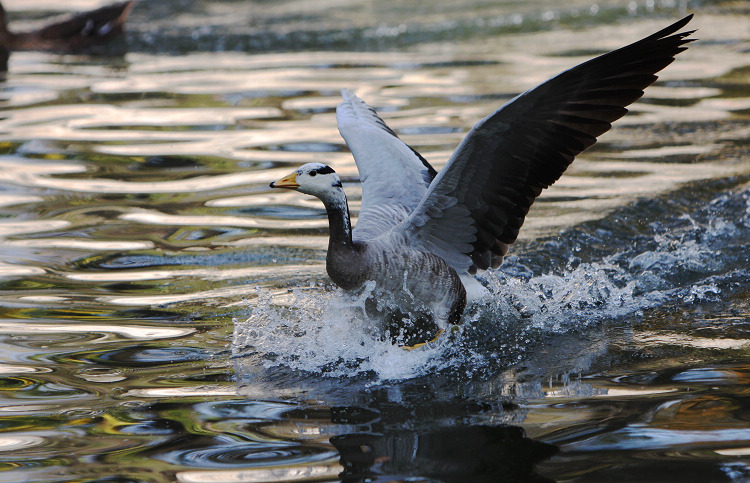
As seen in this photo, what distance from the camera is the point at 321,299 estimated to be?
6133 millimetres

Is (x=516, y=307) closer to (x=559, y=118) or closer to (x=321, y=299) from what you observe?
(x=321, y=299)

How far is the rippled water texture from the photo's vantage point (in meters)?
4.16

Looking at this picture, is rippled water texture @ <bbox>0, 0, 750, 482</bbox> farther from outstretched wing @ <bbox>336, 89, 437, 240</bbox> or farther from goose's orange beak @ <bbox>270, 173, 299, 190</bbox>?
goose's orange beak @ <bbox>270, 173, 299, 190</bbox>

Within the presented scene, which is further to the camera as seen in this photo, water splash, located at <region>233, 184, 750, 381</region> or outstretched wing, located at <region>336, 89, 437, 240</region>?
outstretched wing, located at <region>336, 89, 437, 240</region>

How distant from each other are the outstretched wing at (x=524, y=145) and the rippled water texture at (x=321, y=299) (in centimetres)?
71

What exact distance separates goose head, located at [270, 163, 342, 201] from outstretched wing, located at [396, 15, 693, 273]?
2.05 ft

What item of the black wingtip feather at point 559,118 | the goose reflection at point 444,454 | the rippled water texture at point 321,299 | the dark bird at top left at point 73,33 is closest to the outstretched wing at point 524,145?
the black wingtip feather at point 559,118

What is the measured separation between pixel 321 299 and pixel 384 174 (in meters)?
1.32

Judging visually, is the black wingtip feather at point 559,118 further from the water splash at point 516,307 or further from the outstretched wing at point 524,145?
the water splash at point 516,307

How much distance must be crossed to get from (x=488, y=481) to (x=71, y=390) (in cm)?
243

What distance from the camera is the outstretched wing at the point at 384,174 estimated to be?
659 cm

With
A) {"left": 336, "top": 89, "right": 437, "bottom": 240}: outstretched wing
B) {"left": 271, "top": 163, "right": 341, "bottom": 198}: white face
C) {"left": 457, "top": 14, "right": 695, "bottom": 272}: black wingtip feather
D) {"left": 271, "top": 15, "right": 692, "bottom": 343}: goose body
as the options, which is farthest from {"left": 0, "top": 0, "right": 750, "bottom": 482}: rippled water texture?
{"left": 457, "top": 14, "right": 695, "bottom": 272}: black wingtip feather

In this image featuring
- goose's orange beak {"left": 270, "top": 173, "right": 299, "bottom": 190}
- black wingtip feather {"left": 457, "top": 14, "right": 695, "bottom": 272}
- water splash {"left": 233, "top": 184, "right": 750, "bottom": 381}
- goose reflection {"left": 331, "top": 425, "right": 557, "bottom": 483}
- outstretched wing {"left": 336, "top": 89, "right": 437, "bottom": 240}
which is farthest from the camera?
outstretched wing {"left": 336, "top": 89, "right": 437, "bottom": 240}

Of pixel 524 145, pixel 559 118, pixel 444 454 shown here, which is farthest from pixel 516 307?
pixel 444 454
